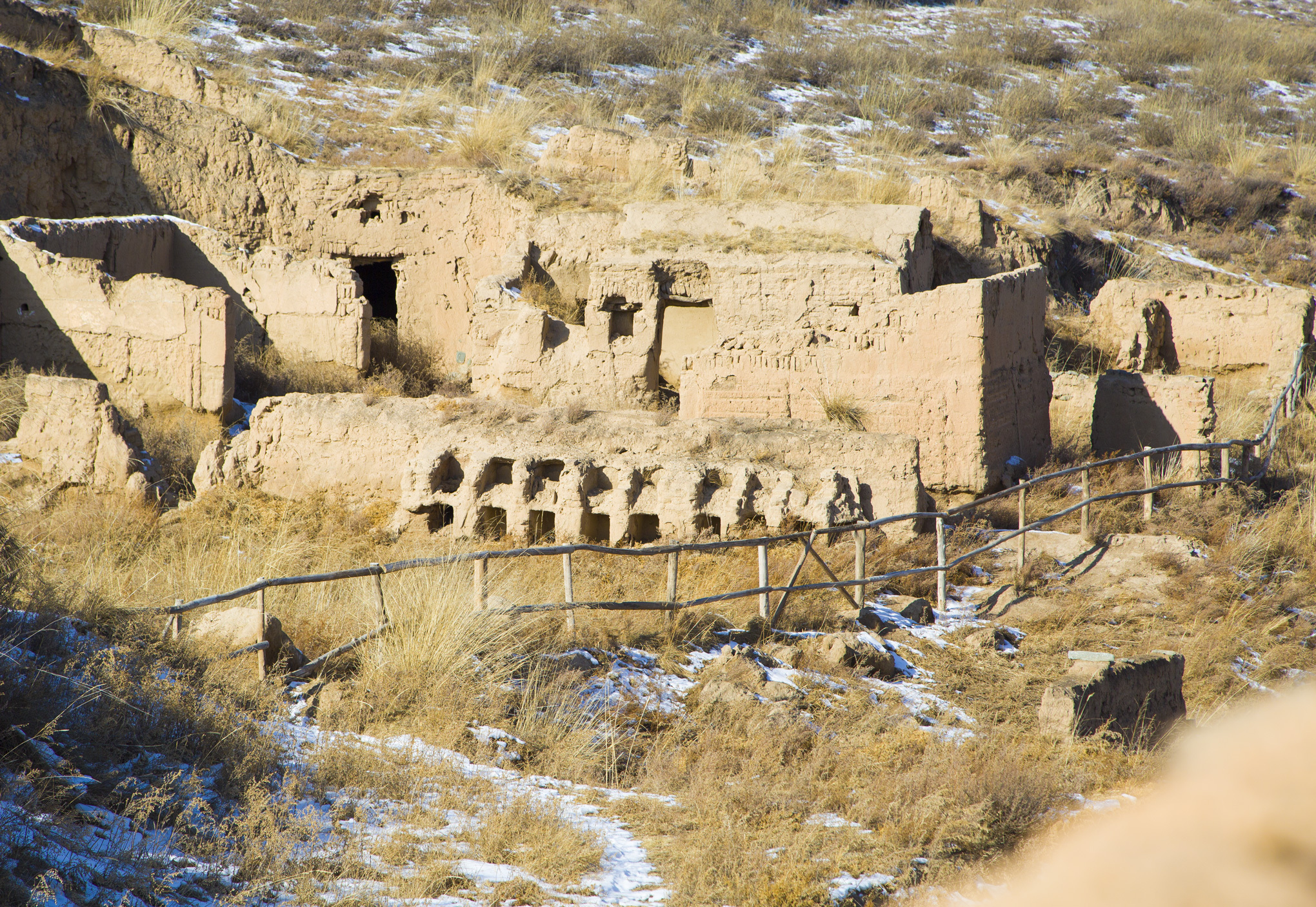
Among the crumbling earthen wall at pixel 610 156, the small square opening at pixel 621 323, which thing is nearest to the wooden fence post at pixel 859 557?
the small square opening at pixel 621 323

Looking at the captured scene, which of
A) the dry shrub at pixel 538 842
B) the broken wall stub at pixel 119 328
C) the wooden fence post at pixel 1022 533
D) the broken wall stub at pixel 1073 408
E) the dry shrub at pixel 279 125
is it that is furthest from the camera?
the dry shrub at pixel 279 125

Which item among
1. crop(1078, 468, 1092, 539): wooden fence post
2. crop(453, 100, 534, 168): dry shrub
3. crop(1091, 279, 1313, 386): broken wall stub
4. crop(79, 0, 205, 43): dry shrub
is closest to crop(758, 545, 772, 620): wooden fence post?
crop(1078, 468, 1092, 539): wooden fence post

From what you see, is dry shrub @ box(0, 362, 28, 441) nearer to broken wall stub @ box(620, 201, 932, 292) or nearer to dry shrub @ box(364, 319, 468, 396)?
dry shrub @ box(364, 319, 468, 396)

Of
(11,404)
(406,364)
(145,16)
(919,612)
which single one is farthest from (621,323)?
(145,16)

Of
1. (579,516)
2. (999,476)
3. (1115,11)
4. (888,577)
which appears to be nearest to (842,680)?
(888,577)

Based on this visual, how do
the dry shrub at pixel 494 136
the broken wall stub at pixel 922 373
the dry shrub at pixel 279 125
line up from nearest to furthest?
the broken wall stub at pixel 922 373 → the dry shrub at pixel 279 125 → the dry shrub at pixel 494 136

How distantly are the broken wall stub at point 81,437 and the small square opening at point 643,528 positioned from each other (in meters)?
4.77

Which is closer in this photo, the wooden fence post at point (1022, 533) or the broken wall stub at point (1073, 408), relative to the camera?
the wooden fence post at point (1022, 533)

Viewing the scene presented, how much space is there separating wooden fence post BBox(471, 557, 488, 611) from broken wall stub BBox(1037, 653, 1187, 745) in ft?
11.7

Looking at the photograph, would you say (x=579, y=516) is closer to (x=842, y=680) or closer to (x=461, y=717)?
(x=842, y=680)

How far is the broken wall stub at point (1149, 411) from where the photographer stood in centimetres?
1267

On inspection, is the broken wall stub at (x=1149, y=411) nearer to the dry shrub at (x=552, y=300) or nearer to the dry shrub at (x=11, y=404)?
the dry shrub at (x=552, y=300)

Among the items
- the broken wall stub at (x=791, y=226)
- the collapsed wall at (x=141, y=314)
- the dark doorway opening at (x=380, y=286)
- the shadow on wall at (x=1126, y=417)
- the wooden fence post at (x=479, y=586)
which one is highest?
the broken wall stub at (x=791, y=226)

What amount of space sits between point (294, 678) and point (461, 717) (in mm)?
1086
